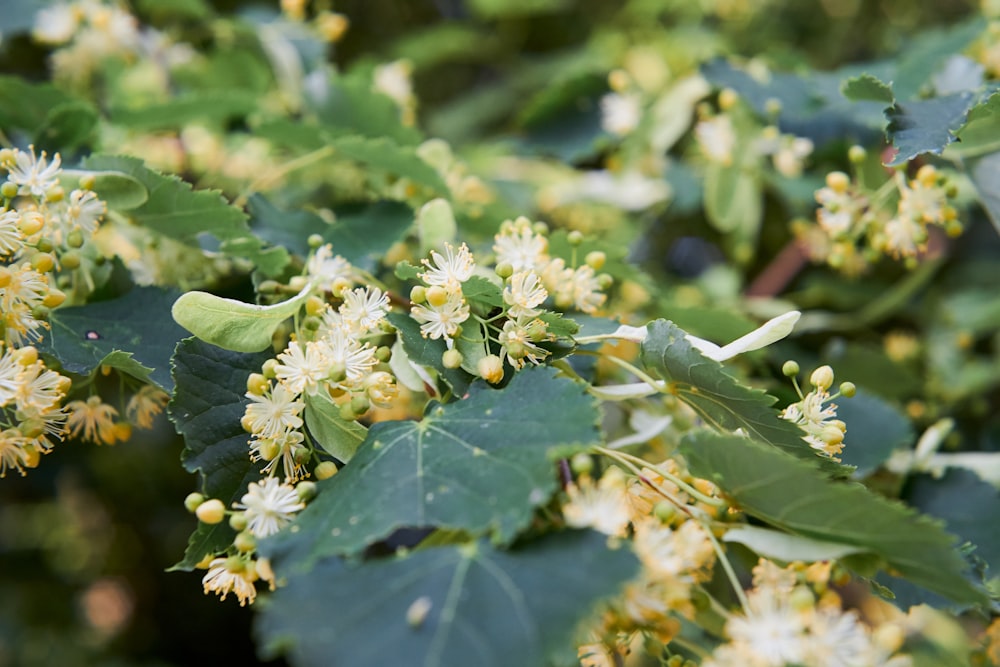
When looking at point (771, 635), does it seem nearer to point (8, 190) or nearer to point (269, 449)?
point (269, 449)

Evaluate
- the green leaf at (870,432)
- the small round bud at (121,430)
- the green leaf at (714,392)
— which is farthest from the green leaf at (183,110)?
the green leaf at (870,432)

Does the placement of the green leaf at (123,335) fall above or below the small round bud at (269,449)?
below

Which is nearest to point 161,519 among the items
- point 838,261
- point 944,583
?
point 838,261

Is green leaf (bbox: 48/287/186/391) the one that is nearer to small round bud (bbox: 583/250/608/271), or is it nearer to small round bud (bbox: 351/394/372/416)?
small round bud (bbox: 351/394/372/416)

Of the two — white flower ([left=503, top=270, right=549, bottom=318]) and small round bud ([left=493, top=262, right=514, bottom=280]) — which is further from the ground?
small round bud ([left=493, top=262, right=514, bottom=280])

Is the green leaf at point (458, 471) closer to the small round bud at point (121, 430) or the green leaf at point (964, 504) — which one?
the small round bud at point (121, 430)

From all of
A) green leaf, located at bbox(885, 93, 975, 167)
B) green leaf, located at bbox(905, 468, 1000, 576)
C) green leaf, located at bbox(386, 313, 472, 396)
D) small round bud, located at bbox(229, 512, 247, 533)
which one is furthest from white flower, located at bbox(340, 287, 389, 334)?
green leaf, located at bbox(905, 468, 1000, 576)
